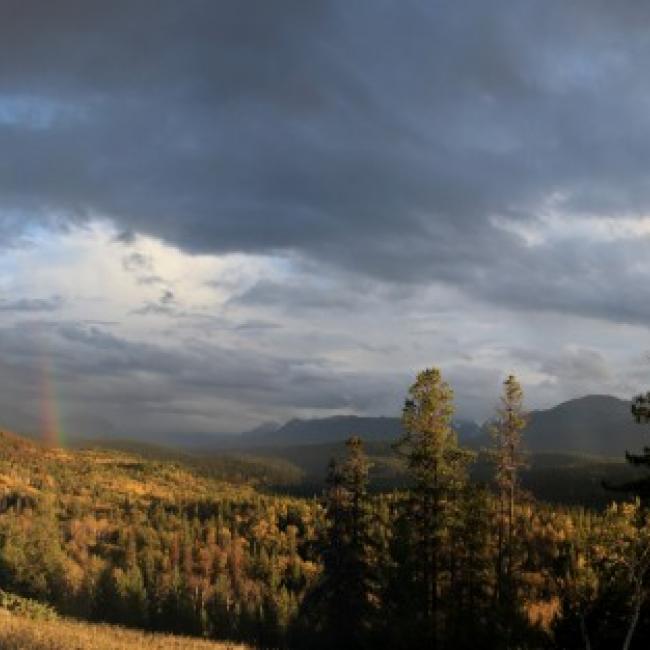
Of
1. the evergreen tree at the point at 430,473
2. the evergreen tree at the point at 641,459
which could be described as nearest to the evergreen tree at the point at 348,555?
the evergreen tree at the point at 430,473

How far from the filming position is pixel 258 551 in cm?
16600

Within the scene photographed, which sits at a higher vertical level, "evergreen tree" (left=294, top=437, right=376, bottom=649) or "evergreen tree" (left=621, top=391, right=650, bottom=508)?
"evergreen tree" (left=621, top=391, right=650, bottom=508)

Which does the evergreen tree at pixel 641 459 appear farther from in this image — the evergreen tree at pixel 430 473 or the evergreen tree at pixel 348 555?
the evergreen tree at pixel 348 555

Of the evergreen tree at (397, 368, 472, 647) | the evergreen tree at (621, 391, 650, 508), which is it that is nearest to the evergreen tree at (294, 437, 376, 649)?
the evergreen tree at (397, 368, 472, 647)

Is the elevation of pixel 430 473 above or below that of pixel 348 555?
above

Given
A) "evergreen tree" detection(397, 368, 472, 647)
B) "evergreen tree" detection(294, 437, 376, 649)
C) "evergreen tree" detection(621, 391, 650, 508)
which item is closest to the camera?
"evergreen tree" detection(621, 391, 650, 508)

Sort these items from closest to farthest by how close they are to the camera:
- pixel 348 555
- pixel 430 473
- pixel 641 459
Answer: pixel 641 459 < pixel 430 473 < pixel 348 555

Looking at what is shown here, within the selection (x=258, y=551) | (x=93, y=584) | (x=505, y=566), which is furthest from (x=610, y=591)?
(x=258, y=551)

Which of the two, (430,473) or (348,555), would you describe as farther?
(348,555)

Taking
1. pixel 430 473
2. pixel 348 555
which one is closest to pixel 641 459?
pixel 430 473

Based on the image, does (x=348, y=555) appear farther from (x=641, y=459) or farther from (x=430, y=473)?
(x=641, y=459)

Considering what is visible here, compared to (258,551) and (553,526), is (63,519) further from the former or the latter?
(553,526)

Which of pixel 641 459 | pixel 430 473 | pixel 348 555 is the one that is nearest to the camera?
pixel 641 459

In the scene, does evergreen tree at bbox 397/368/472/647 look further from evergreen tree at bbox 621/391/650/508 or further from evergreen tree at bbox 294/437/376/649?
evergreen tree at bbox 621/391/650/508
